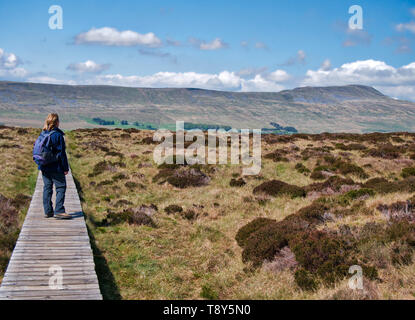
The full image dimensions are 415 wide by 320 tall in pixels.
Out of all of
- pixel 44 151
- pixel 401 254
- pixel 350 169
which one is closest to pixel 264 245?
pixel 401 254

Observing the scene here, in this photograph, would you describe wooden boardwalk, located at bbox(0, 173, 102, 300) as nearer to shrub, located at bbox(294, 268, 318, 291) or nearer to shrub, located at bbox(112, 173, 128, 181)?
shrub, located at bbox(294, 268, 318, 291)

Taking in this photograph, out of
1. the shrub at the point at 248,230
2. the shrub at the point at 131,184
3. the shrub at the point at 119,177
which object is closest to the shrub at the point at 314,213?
the shrub at the point at 248,230

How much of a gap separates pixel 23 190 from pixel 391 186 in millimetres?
17205

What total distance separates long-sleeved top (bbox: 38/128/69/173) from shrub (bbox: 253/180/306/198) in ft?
34.7

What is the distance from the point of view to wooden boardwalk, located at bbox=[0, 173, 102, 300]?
6188 millimetres

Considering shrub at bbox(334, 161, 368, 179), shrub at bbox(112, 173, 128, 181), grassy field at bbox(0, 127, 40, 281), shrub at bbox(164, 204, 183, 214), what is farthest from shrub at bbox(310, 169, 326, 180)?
grassy field at bbox(0, 127, 40, 281)

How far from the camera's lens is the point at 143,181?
835 inches

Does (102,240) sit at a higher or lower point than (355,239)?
lower

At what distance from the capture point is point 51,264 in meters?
7.27

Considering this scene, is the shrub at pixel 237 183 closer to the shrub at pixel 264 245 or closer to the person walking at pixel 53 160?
the shrub at pixel 264 245

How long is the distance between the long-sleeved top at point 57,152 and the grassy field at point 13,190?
230 cm
